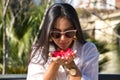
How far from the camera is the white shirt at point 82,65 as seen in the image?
209cm

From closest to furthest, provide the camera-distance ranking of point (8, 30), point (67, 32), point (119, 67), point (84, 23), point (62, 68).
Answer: point (67, 32) < point (62, 68) < point (119, 67) < point (8, 30) < point (84, 23)

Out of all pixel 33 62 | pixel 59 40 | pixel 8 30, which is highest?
pixel 59 40

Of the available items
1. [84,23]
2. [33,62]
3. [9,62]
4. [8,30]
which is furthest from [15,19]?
[33,62]

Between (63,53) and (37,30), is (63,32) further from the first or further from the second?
(37,30)

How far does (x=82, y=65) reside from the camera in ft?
6.93

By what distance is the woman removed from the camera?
195cm

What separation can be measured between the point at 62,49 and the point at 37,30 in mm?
6404

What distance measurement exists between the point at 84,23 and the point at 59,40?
796 centimetres

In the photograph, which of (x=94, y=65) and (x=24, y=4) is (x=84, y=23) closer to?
(x=24, y=4)

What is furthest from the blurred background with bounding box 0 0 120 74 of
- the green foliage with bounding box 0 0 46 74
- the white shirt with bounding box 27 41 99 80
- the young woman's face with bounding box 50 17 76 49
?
the young woman's face with bounding box 50 17 76 49

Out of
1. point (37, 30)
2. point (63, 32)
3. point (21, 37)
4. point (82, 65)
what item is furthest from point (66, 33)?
point (21, 37)

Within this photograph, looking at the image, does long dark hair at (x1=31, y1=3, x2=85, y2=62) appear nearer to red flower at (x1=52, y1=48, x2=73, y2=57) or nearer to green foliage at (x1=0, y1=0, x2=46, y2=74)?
red flower at (x1=52, y1=48, x2=73, y2=57)

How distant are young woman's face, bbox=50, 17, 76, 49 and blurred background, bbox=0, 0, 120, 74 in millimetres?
5362

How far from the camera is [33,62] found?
2162 millimetres
